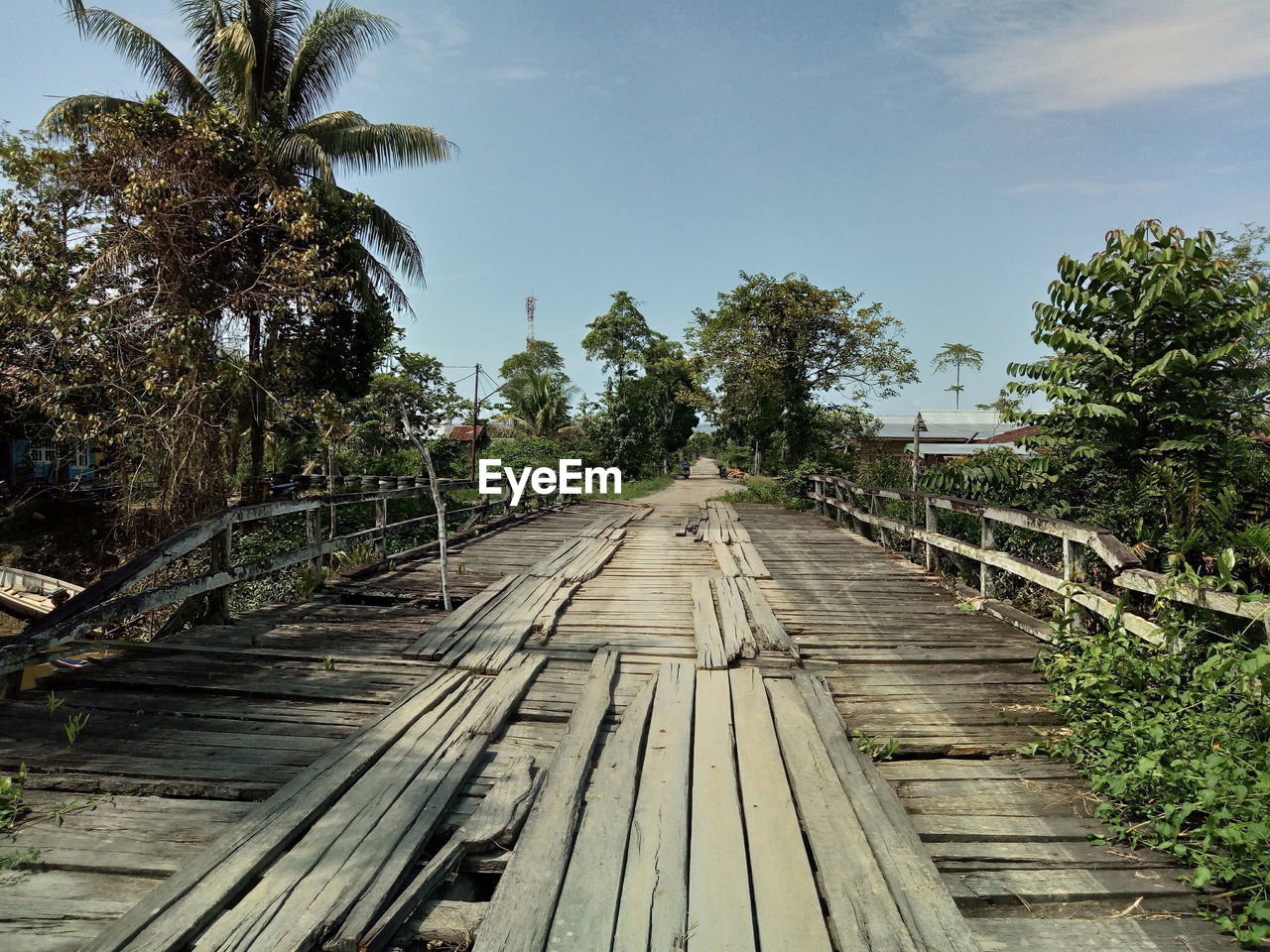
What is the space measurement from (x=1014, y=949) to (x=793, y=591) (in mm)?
4829

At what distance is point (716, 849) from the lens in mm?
2428

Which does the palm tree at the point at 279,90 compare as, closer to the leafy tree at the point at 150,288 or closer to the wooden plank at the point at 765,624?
the leafy tree at the point at 150,288

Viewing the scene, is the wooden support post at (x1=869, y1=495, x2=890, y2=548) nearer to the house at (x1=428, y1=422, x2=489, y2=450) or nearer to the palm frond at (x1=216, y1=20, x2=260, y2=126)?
the palm frond at (x1=216, y1=20, x2=260, y2=126)

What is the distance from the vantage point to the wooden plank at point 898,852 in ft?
6.63

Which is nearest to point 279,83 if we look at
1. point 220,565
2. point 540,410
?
point 220,565

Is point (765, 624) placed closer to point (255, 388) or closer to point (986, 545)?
point (986, 545)

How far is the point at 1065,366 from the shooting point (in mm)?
5113

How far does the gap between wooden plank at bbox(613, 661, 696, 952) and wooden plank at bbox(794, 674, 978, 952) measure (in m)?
Result: 0.68

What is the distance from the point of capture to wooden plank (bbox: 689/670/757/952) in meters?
2.01

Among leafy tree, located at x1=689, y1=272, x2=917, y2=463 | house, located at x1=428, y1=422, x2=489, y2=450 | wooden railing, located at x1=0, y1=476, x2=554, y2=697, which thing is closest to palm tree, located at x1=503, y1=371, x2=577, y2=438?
house, located at x1=428, y1=422, x2=489, y2=450

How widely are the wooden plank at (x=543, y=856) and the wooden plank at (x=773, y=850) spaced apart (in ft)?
2.18

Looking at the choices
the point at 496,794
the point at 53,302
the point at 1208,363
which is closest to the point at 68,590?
the point at 53,302

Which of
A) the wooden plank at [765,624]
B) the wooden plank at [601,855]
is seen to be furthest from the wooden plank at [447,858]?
the wooden plank at [765,624]

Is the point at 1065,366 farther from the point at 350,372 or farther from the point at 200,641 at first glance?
the point at 350,372
